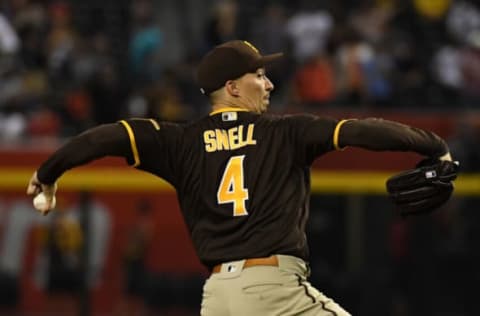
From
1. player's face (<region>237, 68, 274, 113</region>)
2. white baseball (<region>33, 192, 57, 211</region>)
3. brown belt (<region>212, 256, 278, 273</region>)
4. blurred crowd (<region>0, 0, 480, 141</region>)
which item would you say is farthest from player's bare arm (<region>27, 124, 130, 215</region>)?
blurred crowd (<region>0, 0, 480, 141</region>)

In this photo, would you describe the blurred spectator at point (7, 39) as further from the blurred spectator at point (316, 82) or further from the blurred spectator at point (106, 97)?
the blurred spectator at point (316, 82)

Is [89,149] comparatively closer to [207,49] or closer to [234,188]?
[234,188]

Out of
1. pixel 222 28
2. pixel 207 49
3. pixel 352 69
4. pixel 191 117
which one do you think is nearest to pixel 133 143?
pixel 191 117

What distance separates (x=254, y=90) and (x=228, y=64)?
165 millimetres

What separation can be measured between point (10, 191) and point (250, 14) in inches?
234

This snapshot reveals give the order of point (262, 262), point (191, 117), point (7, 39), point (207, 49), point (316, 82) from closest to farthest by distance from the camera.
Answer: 1. point (262, 262)
2. point (191, 117)
3. point (316, 82)
4. point (207, 49)
5. point (7, 39)

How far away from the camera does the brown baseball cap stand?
17.5ft

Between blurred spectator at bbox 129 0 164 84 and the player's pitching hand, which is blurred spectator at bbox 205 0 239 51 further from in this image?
the player's pitching hand

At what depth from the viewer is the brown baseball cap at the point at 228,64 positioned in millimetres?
5340

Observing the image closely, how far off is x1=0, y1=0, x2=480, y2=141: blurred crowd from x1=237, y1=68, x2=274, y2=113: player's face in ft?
23.8

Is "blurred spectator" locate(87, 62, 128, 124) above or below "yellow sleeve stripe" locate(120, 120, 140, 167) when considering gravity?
below

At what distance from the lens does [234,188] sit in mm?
5184

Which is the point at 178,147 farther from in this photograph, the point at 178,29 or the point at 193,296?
the point at 178,29

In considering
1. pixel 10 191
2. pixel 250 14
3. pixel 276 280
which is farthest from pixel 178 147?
pixel 250 14
